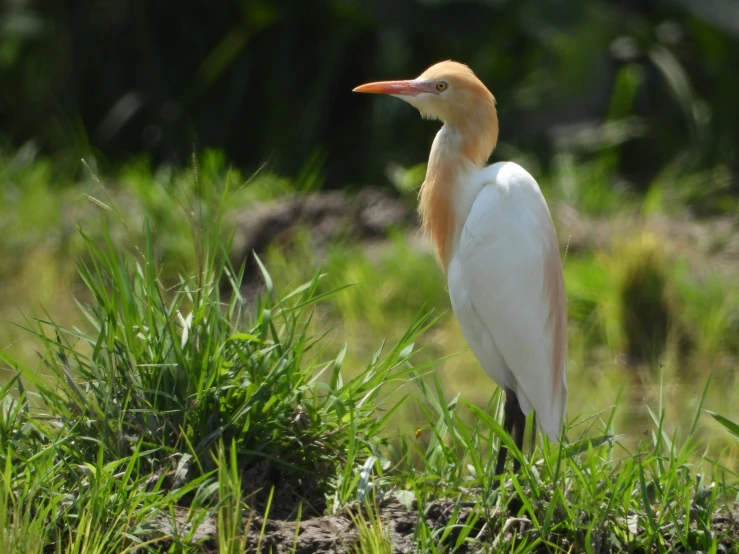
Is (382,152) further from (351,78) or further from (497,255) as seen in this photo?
(497,255)

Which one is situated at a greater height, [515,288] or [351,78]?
[515,288]

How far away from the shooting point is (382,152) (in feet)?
24.3

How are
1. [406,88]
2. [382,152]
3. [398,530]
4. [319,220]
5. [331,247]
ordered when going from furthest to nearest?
1. [382,152]
2. [319,220]
3. [331,247]
4. [406,88]
5. [398,530]

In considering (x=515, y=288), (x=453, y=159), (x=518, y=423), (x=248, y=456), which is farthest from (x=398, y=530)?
(x=453, y=159)

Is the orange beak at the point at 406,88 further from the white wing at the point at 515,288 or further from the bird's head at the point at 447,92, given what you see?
the white wing at the point at 515,288

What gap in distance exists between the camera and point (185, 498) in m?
2.64

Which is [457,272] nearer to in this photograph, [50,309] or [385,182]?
[50,309]

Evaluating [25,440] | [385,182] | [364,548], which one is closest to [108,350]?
[25,440]

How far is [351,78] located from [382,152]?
3.47 ft

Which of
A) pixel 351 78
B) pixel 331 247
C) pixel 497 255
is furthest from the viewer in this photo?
pixel 351 78

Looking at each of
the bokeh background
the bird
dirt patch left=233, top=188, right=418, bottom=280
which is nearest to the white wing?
the bird

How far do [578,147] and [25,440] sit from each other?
4.98m

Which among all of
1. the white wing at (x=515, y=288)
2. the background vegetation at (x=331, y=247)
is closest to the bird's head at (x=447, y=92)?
the white wing at (x=515, y=288)

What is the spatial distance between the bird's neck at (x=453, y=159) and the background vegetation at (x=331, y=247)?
299 millimetres
